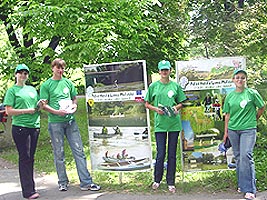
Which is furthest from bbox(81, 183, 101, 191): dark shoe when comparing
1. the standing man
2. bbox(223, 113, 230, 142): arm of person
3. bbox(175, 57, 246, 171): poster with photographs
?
bbox(223, 113, 230, 142): arm of person

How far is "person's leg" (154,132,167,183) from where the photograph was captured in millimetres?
5742

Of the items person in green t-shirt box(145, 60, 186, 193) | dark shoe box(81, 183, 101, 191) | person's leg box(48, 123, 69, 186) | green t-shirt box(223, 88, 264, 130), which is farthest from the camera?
dark shoe box(81, 183, 101, 191)

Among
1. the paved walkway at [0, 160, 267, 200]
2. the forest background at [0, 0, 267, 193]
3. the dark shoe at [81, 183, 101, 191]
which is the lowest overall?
the paved walkway at [0, 160, 267, 200]

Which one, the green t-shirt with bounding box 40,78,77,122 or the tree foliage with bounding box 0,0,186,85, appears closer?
the green t-shirt with bounding box 40,78,77,122

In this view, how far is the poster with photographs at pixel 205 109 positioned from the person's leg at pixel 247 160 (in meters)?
0.61

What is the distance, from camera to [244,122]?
5.31 meters

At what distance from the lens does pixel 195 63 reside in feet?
19.4

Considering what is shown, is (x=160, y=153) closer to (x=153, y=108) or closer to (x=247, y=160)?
(x=153, y=108)

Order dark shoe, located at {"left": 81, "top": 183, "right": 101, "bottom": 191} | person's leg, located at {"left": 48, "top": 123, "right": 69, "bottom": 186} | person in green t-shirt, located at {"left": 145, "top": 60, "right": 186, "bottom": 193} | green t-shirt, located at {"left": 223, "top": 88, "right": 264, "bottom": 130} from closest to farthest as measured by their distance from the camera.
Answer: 1. green t-shirt, located at {"left": 223, "top": 88, "right": 264, "bottom": 130}
2. person in green t-shirt, located at {"left": 145, "top": 60, "right": 186, "bottom": 193}
3. person's leg, located at {"left": 48, "top": 123, "right": 69, "bottom": 186}
4. dark shoe, located at {"left": 81, "top": 183, "right": 101, "bottom": 191}

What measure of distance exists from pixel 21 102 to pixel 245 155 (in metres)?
3.08

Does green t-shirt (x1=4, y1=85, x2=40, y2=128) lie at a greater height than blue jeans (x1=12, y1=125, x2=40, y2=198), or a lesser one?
greater

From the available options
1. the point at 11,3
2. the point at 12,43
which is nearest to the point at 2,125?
the point at 12,43

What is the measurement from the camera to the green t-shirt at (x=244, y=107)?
17.3 feet

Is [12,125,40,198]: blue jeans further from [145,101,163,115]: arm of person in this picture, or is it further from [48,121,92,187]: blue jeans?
[145,101,163,115]: arm of person
